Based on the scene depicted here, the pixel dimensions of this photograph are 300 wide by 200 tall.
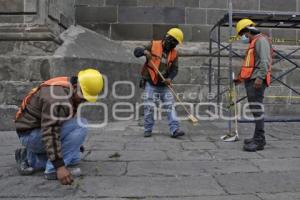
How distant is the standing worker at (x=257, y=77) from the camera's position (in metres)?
6.39

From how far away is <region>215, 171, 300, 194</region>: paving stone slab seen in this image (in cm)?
439

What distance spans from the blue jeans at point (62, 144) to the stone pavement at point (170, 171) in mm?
209

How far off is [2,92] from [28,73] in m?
0.55

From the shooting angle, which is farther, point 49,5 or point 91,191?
point 49,5

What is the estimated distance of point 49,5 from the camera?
8.88m

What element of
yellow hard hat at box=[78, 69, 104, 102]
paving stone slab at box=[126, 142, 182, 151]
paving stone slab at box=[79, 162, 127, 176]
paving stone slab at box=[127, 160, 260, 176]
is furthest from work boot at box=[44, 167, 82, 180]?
paving stone slab at box=[126, 142, 182, 151]

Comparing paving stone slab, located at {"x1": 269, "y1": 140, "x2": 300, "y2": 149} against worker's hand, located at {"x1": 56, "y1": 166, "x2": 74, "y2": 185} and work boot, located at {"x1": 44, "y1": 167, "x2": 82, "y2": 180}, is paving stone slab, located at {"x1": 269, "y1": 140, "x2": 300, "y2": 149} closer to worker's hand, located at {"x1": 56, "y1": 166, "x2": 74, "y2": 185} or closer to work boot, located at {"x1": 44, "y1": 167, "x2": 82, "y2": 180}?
work boot, located at {"x1": 44, "y1": 167, "x2": 82, "y2": 180}

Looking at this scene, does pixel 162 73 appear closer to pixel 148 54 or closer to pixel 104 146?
pixel 148 54

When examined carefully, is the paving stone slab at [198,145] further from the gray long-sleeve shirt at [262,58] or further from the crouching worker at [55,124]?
the crouching worker at [55,124]

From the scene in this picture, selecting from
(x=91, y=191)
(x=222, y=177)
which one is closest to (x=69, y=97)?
(x=91, y=191)

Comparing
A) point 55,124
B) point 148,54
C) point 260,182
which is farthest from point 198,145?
point 55,124

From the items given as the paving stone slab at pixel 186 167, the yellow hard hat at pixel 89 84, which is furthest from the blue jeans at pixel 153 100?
the yellow hard hat at pixel 89 84

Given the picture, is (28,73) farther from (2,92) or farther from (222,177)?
(222,177)

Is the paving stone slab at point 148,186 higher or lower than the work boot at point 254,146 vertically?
lower
